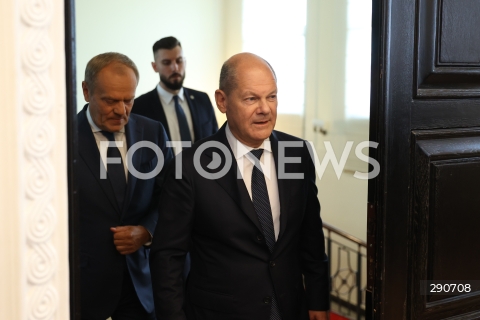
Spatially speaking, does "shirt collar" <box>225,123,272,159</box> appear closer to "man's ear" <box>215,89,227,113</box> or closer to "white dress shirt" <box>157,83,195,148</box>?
"man's ear" <box>215,89,227,113</box>

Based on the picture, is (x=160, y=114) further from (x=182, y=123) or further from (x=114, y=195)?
(x=114, y=195)

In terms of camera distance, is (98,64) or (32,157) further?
(98,64)

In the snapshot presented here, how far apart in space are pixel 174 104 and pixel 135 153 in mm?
1907

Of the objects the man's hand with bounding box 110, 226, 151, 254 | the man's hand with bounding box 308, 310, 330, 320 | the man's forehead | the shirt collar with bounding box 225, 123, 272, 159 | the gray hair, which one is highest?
the man's forehead

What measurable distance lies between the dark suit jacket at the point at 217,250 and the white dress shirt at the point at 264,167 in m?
0.04

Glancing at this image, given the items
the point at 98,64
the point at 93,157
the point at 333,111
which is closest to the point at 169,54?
the point at 333,111

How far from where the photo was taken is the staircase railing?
566 cm

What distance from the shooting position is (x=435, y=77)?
6.38 ft

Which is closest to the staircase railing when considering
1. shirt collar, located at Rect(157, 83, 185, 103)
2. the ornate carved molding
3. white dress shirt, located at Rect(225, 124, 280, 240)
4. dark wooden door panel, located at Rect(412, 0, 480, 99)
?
shirt collar, located at Rect(157, 83, 185, 103)

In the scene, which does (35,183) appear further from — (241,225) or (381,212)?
(381,212)

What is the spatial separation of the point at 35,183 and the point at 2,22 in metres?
0.36

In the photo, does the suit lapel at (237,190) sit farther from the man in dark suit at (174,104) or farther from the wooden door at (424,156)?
the man in dark suit at (174,104)

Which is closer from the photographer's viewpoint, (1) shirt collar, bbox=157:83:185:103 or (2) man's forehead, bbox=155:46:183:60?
(1) shirt collar, bbox=157:83:185:103

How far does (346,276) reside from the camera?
19.0ft
